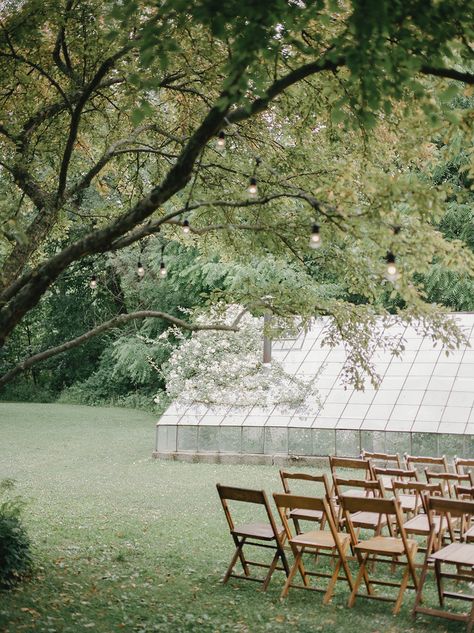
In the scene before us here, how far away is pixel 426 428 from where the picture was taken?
17.5 m

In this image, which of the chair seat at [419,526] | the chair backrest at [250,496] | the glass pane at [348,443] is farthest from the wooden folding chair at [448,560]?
the glass pane at [348,443]

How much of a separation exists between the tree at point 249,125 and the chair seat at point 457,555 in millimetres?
2069

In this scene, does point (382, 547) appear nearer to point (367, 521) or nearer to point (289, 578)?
point (289, 578)

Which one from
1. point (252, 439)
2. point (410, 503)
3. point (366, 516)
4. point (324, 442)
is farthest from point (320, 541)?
point (252, 439)

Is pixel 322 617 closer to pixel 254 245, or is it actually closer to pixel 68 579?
pixel 68 579

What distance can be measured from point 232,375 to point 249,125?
1177cm

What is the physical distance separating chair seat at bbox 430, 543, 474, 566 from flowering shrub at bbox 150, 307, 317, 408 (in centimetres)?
1198

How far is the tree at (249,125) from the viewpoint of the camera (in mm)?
4957

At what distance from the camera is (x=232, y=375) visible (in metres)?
20.6

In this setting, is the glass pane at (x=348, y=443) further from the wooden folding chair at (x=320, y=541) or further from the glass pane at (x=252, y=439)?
the wooden folding chair at (x=320, y=541)

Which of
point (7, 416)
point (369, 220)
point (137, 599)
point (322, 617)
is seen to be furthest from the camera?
point (7, 416)

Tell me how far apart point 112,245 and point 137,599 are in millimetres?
3572

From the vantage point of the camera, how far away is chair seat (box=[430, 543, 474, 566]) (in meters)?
6.81

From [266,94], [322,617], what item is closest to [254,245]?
[266,94]
